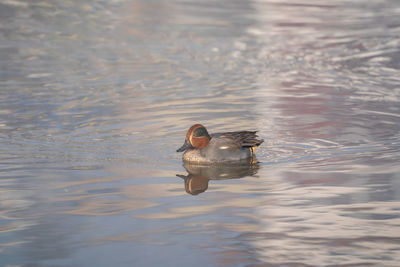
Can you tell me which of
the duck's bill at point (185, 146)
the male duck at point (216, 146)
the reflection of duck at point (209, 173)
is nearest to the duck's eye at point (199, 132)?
the male duck at point (216, 146)

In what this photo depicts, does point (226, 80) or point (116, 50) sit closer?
point (226, 80)

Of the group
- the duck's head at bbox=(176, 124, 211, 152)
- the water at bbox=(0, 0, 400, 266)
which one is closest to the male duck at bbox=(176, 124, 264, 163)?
the duck's head at bbox=(176, 124, 211, 152)

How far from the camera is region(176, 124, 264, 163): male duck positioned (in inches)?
377

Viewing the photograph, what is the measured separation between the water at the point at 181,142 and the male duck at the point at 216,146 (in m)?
0.19

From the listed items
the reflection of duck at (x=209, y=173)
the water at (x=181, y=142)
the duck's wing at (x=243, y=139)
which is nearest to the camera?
the water at (x=181, y=142)

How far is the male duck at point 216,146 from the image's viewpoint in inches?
377

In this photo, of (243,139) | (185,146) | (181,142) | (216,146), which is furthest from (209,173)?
(181,142)

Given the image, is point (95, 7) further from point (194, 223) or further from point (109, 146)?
point (194, 223)

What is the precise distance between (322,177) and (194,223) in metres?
2.14

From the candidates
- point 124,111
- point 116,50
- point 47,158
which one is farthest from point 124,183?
point 116,50

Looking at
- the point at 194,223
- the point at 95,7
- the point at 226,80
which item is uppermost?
the point at 95,7

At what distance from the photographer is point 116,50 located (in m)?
18.3

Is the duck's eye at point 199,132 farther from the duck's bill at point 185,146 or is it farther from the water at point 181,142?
the water at point 181,142

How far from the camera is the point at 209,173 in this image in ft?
30.8
